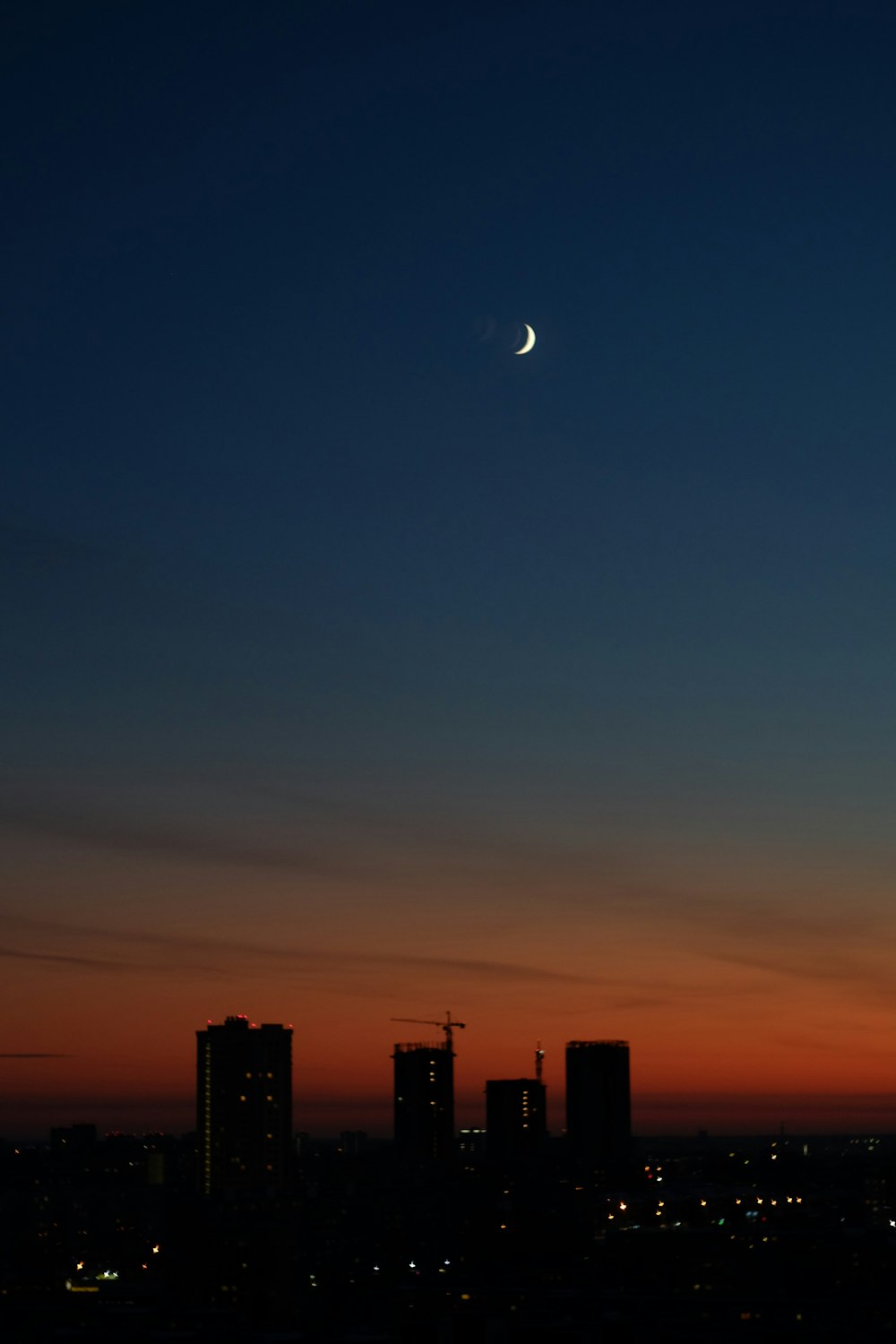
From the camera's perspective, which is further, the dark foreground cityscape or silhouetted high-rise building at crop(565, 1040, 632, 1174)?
silhouetted high-rise building at crop(565, 1040, 632, 1174)

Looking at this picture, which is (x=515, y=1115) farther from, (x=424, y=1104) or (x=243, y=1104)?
(x=243, y=1104)

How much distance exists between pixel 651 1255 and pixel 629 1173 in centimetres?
4812

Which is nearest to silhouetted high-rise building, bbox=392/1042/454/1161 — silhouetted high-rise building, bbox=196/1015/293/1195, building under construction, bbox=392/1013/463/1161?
building under construction, bbox=392/1013/463/1161

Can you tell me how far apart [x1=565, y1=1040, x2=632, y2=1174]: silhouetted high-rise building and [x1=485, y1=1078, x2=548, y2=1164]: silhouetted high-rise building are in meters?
4.55

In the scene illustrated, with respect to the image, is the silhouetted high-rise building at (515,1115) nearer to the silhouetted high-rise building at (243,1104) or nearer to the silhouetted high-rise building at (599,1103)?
the silhouetted high-rise building at (599,1103)

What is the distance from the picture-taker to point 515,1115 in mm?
127625

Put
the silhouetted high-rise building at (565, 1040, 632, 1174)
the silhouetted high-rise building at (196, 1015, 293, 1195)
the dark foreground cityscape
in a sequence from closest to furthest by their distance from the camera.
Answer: the dark foreground cityscape
the silhouetted high-rise building at (196, 1015, 293, 1195)
the silhouetted high-rise building at (565, 1040, 632, 1174)

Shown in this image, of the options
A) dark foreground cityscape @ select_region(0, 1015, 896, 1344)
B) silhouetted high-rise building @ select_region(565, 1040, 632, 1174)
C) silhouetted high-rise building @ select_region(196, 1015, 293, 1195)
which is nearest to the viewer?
dark foreground cityscape @ select_region(0, 1015, 896, 1344)

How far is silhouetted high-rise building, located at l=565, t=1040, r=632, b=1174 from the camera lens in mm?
120312

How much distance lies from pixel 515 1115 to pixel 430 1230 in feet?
174

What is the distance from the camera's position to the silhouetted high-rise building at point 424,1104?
4916 inches

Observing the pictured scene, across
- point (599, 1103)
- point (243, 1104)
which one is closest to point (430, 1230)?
point (243, 1104)

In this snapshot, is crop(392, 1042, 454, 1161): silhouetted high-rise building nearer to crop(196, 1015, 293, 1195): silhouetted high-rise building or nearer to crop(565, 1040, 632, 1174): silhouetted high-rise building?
crop(565, 1040, 632, 1174): silhouetted high-rise building

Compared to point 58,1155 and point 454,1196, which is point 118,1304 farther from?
point 58,1155
